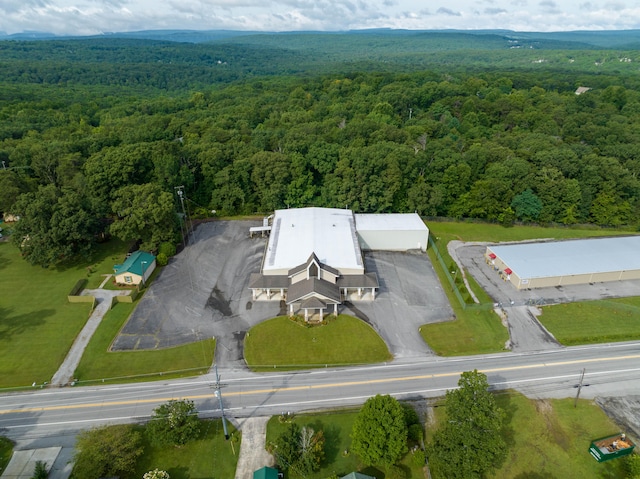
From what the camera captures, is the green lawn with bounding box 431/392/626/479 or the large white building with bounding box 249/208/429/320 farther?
the large white building with bounding box 249/208/429/320

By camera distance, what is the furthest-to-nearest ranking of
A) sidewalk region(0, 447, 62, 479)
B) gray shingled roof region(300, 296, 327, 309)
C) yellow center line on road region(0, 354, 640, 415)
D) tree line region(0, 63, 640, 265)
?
1. tree line region(0, 63, 640, 265)
2. gray shingled roof region(300, 296, 327, 309)
3. yellow center line on road region(0, 354, 640, 415)
4. sidewalk region(0, 447, 62, 479)

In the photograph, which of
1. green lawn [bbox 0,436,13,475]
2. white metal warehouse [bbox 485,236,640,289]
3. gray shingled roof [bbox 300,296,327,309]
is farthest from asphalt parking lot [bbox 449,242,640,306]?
green lawn [bbox 0,436,13,475]

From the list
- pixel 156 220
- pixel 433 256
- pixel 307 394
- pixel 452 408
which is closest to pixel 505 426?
pixel 452 408

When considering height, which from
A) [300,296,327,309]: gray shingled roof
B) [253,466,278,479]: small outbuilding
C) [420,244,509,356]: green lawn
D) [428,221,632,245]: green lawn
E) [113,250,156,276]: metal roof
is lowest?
[428,221,632,245]: green lawn

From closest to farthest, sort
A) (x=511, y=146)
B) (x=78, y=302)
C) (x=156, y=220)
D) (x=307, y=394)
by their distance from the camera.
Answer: (x=307, y=394) < (x=78, y=302) < (x=156, y=220) < (x=511, y=146)

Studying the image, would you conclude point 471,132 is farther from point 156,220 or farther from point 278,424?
point 278,424

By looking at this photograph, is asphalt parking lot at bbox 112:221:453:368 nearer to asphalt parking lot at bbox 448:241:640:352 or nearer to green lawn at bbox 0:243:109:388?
green lawn at bbox 0:243:109:388

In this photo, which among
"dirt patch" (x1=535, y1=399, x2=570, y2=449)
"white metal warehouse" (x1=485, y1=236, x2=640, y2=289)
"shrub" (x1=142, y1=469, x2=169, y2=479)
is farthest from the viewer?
"white metal warehouse" (x1=485, y1=236, x2=640, y2=289)

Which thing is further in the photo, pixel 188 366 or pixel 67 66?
pixel 67 66
